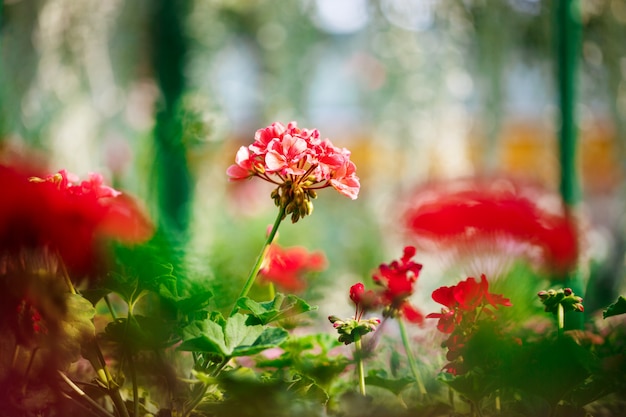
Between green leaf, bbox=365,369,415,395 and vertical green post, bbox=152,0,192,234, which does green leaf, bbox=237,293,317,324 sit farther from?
vertical green post, bbox=152,0,192,234

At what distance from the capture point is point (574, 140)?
1.10m

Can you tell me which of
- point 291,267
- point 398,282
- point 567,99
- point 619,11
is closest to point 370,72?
point 619,11

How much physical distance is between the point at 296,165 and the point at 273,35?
3.25 metres

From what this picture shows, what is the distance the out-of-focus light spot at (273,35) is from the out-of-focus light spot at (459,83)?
95cm

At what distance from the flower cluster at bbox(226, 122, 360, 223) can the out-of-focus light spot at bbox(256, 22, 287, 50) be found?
318cm

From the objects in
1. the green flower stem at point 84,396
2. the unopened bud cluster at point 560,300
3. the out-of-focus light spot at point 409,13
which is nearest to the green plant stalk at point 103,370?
the green flower stem at point 84,396

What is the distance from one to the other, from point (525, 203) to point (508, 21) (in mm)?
2581

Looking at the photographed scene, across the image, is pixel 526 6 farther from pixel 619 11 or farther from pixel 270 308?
pixel 270 308

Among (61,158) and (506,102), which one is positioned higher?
(506,102)

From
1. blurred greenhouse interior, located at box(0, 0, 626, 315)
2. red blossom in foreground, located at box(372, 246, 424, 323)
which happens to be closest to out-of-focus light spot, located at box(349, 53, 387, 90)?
blurred greenhouse interior, located at box(0, 0, 626, 315)

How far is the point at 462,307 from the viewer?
0.45 meters

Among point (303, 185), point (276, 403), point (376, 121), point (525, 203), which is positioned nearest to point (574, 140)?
point (525, 203)

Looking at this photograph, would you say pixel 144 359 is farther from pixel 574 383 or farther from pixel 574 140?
pixel 574 140

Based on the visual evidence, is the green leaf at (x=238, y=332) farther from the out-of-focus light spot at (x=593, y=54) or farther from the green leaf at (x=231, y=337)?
the out-of-focus light spot at (x=593, y=54)
